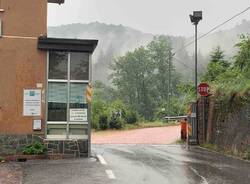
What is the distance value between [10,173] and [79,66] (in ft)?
20.2

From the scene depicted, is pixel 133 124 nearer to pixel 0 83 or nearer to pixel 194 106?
pixel 194 106

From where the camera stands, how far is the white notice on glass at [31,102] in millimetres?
18500

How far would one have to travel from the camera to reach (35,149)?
17.9 meters

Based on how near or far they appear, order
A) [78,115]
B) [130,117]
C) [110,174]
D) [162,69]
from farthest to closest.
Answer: [162,69], [130,117], [78,115], [110,174]

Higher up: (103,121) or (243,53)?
(243,53)

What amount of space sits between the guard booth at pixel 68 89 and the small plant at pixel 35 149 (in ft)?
1.59

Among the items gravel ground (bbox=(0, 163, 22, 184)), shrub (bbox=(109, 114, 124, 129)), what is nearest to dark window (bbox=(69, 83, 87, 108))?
gravel ground (bbox=(0, 163, 22, 184))

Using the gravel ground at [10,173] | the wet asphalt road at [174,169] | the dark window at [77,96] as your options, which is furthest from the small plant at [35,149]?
the wet asphalt road at [174,169]

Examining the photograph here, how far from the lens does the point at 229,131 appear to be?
2250 centimetres

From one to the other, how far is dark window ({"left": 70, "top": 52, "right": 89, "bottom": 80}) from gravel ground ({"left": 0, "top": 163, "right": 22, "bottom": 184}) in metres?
4.25

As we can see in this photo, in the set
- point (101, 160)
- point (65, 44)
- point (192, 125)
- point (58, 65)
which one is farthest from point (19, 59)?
point (192, 125)

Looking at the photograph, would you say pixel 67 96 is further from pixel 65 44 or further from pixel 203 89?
pixel 203 89

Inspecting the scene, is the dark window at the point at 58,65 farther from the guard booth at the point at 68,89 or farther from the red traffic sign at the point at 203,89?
the red traffic sign at the point at 203,89

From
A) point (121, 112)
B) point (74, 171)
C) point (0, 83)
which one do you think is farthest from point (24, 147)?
point (121, 112)
